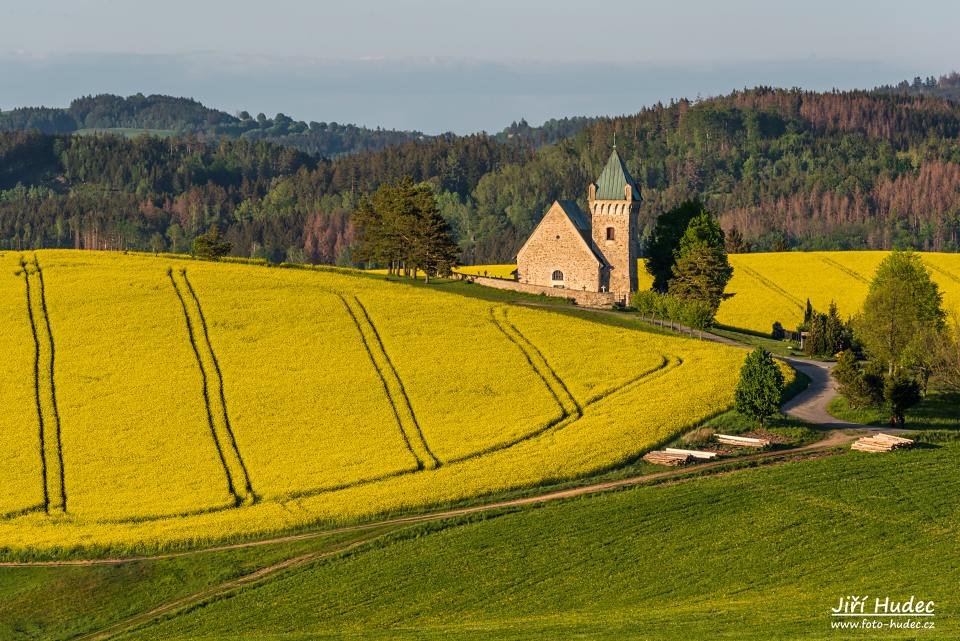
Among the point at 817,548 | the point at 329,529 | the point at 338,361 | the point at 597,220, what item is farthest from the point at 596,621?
the point at 597,220

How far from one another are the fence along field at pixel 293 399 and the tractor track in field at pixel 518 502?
102cm

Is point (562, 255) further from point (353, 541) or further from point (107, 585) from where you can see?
point (107, 585)

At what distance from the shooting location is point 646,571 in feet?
179

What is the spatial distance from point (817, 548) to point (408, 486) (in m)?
21.2

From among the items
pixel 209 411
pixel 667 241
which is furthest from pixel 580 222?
pixel 209 411

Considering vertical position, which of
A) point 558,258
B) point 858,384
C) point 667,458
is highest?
point 558,258

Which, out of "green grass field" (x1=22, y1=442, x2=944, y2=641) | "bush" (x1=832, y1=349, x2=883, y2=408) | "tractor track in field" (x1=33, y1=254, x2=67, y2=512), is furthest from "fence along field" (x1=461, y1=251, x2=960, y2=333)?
"green grass field" (x1=22, y1=442, x2=944, y2=641)

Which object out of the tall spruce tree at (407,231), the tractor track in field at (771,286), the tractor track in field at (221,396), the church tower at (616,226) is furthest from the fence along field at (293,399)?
the tractor track in field at (771,286)

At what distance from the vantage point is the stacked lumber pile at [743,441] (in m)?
73.6

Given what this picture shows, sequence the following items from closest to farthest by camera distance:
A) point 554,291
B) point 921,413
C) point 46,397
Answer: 1. point 921,413
2. point 46,397
3. point 554,291

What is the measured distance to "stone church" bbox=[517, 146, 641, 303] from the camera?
124 m

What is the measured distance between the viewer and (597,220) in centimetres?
12588

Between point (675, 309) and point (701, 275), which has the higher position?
point (701, 275)

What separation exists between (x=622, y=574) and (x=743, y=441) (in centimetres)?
2146
